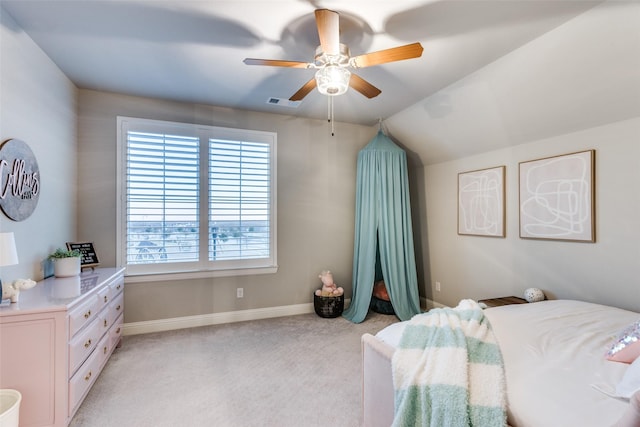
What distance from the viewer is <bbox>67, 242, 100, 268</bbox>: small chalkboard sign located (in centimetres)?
277

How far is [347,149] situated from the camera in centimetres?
418

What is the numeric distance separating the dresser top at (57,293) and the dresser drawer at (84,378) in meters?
0.46

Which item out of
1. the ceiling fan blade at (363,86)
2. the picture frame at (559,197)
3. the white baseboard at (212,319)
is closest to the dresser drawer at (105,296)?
the white baseboard at (212,319)

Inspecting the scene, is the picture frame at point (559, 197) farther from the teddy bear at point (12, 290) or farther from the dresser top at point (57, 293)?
the teddy bear at point (12, 290)

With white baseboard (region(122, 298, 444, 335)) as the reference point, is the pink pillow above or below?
above

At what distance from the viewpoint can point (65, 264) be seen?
2.38 metres

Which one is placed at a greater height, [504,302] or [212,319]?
[504,302]

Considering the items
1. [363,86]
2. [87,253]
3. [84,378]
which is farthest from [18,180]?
[363,86]

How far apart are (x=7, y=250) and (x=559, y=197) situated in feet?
13.2

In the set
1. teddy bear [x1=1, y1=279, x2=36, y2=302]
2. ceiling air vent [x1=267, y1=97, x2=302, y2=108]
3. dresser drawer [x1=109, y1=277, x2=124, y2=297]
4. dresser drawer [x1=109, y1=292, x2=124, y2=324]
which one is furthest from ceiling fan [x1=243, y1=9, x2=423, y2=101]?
dresser drawer [x1=109, y1=292, x2=124, y2=324]

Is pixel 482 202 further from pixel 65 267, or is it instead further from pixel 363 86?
pixel 65 267

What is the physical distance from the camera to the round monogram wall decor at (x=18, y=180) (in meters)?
1.93

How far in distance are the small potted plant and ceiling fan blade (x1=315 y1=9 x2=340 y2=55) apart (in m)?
2.52

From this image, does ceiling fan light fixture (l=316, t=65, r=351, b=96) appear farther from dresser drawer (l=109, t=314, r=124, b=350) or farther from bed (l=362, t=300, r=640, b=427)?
dresser drawer (l=109, t=314, r=124, b=350)
